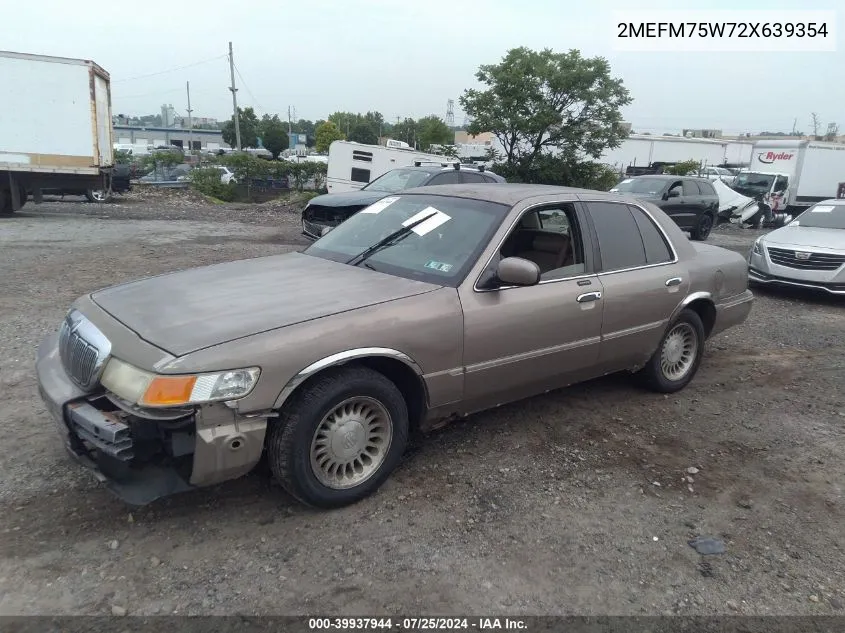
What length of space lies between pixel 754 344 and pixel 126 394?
641 centimetres

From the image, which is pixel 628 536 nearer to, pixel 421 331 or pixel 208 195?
pixel 421 331

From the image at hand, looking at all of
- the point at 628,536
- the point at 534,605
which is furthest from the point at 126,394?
the point at 628,536

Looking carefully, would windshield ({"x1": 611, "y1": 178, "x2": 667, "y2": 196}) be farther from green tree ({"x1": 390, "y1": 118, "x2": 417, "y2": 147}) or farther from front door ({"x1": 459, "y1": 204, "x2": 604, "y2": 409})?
green tree ({"x1": 390, "y1": 118, "x2": 417, "y2": 147})

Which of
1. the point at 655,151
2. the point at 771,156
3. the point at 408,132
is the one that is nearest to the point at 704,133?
the point at 408,132

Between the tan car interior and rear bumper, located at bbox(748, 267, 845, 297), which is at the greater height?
the tan car interior

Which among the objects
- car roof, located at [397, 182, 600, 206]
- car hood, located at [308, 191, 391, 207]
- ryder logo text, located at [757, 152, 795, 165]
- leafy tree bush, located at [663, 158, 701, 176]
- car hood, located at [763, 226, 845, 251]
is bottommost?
car hood, located at [763, 226, 845, 251]

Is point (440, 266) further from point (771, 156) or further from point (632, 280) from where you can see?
point (771, 156)

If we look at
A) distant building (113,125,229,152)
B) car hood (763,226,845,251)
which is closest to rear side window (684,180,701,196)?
car hood (763,226,845,251)

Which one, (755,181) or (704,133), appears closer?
(755,181)

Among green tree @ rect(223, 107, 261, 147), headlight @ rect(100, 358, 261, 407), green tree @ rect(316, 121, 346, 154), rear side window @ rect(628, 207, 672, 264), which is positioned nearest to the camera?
headlight @ rect(100, 358, 261, 407)

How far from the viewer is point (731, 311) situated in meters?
5.43

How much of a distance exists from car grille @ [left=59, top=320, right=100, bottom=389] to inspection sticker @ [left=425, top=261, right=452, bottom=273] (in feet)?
6.10

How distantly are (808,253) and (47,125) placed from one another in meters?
15.9

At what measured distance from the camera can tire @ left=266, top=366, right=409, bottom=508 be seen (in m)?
2.94
